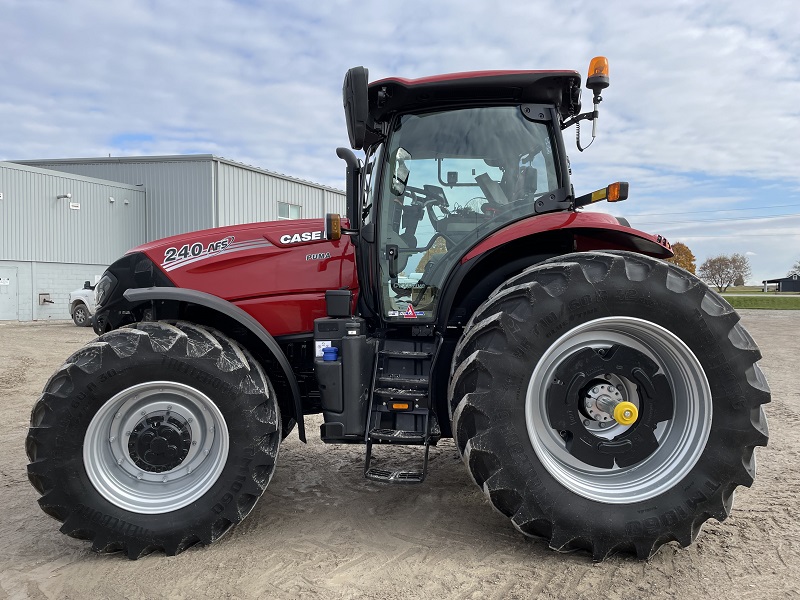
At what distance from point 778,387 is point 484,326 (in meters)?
6.89

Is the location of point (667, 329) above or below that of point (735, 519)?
above

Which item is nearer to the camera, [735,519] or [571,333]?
[571,333]

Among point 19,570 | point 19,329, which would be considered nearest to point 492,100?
point 19,570

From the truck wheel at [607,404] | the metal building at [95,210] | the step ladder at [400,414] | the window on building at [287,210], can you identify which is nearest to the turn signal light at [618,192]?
the truck wheel at [607,404]

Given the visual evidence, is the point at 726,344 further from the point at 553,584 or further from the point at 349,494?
the point at 349,494

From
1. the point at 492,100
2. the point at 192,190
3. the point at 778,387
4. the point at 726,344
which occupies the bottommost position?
the point at 778,387

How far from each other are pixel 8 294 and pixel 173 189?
6393 mm

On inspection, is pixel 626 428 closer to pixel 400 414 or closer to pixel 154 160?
pixel 400 414

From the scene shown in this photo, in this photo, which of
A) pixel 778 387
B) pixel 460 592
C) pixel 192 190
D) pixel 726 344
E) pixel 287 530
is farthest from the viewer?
pixel 192 190

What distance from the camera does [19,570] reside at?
2.91 meters

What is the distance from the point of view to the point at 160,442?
10.2 ft

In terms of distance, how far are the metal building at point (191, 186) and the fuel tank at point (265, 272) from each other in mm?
18369

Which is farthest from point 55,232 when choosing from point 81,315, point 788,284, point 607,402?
point 788,284

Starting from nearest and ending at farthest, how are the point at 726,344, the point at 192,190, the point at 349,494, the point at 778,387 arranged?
1. the point at 726,344
2. the point at 349,494
3. the point at 778,387
4. the point at 192,190
